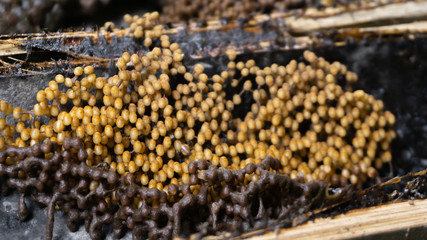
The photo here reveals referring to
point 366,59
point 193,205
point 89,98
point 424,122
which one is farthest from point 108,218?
point 424,122

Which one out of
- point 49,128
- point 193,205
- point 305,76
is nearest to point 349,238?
point 193,205

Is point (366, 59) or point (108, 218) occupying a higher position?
point (366, 59)

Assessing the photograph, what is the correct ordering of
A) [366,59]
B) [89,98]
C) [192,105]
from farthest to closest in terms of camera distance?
[366,59], [192,105], [89,98]

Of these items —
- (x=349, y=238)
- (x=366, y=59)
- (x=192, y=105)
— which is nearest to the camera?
(x=349, y=238)

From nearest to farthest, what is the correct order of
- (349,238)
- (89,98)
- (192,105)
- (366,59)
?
(349,238) → (89,98) → (192,105) → (366,59)

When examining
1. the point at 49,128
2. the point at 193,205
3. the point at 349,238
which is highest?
the point at 49,128

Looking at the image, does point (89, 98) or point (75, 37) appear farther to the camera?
point (75, 37)

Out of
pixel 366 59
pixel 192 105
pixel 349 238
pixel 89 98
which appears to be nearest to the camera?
pixel 349 238

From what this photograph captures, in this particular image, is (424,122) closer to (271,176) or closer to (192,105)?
(271,176)

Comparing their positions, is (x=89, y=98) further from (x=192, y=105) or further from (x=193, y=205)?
(x=193, y=205)
